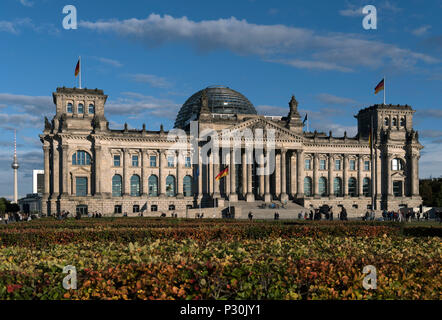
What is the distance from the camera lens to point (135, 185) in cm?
9131

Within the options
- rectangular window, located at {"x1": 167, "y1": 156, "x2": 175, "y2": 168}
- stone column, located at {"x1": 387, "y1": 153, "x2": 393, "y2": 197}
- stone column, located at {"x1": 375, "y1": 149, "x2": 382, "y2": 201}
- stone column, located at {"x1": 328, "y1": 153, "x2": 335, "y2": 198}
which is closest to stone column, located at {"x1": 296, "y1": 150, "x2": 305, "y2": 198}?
stone column, located at {"x1": 328, "y1": 153, "x2": 335, "y2": 198}

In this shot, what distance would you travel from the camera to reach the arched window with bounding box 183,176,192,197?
309 feet

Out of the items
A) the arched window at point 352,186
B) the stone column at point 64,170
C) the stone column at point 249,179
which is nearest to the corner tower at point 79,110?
the stone column at point 64,170

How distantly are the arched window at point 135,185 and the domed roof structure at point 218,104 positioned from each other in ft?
65.9

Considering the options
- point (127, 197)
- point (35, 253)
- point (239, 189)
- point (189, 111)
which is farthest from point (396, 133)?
point (35, 253)

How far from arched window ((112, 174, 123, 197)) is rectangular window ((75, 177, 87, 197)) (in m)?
5.28

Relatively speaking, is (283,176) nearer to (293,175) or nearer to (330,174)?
(293,175)

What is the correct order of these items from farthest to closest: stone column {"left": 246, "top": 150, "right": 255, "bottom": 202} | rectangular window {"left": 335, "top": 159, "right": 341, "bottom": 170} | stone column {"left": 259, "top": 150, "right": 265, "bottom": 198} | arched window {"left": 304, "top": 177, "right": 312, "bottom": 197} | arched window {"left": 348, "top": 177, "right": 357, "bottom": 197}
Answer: arched window {"left": 348, "top": 177, "right": 357, "bottom": 197}
rectangular window {"left": 335, "top": 159, "right": 341, "bottom": 170}
arched window {"left": 304, "top": 177, "right": 312, "bottom": 197}
stone column {"left": 259, "top": 150, "right": 265, "bottom": 198}
stone column {"left": 246, "top": 150, "right": 255, "bottom": 202}

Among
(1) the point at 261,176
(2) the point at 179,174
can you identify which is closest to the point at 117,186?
(2) the point at 179,174

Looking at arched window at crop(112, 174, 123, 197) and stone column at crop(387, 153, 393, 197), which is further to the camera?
stone column at crop(387, 153, 393, 197)

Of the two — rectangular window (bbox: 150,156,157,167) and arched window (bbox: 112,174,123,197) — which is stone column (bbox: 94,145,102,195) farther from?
rectangular window (bbox: 150,156,157,167)

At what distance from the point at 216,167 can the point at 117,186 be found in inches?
751
